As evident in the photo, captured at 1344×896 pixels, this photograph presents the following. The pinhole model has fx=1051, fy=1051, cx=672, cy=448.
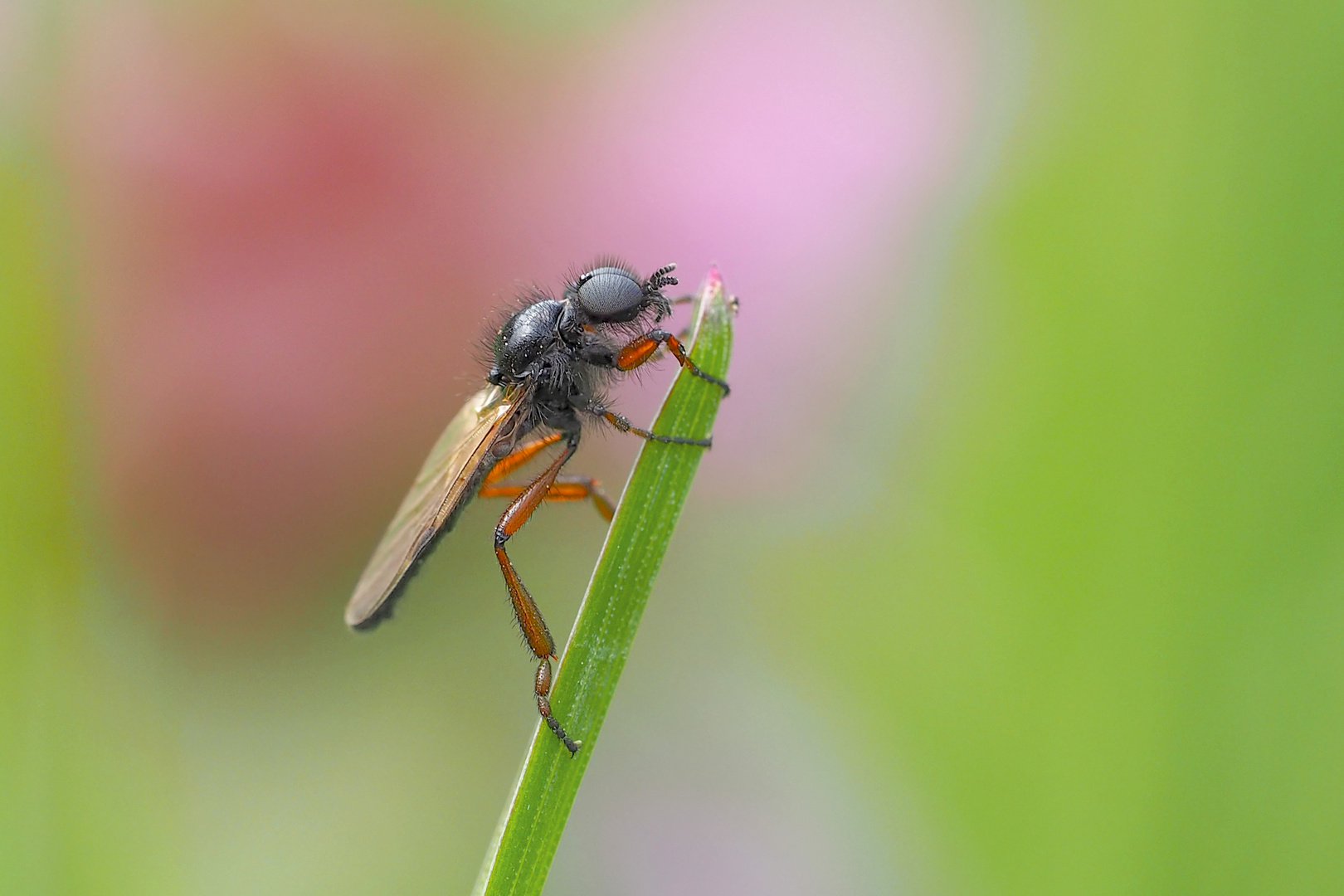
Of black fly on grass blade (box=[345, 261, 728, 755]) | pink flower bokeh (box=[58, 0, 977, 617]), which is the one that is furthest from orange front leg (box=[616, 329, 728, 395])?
pink flower bokeh (box=[58, 0, 977, 617])

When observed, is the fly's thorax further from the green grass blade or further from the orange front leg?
the green grass blade

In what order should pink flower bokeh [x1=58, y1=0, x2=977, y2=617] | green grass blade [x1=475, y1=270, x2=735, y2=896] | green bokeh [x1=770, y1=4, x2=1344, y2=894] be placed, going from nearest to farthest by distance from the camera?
green grass blade [x1=475, y1=270, x2=735, y2=896]
green bokeh [x1=770, y1=4, x2=1344, y2=894]
pink flower bokeh [x1=58, y1=0, x2=977, y2=617]

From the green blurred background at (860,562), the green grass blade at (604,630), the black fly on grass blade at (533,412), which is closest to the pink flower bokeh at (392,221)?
the green blurred background at (860,562)

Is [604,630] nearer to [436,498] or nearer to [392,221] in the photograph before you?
[436,498]

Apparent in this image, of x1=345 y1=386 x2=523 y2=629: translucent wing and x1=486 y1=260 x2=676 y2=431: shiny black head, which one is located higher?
x1=486 y1=260 x2=676 y2=431: shiny black head

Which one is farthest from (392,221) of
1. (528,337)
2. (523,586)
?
(523,586)

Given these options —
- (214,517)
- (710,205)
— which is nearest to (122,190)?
(214,517)

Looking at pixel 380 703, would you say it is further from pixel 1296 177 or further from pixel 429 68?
pixel 1296 177
